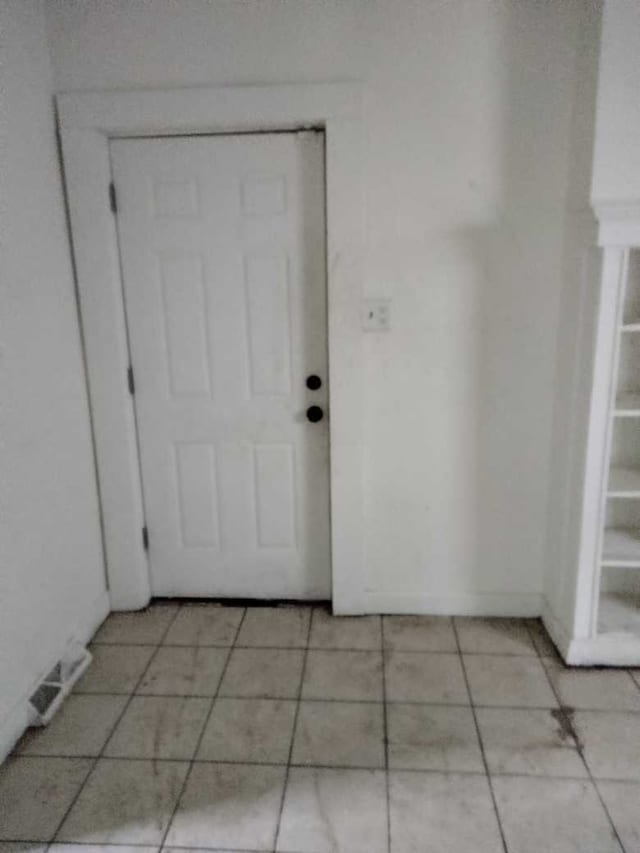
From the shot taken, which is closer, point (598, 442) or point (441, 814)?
point (441, 814)

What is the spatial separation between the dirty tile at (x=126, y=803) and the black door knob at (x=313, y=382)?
146cm

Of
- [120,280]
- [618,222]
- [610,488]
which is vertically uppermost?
[618,222]

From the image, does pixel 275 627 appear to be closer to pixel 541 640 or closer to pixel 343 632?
pixel 343 632

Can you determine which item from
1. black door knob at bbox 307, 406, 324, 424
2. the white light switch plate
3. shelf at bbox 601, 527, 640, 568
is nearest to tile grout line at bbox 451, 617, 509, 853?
shelf at bbox 601, 527, 640, 568

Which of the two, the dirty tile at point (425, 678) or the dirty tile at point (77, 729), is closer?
the dirty tile at point (77, 729)

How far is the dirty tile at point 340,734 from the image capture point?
1.93 metres

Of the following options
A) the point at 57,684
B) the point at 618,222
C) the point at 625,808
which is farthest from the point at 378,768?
the point at 618,222

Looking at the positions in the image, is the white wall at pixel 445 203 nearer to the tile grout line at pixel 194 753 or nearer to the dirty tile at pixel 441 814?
the tile grout line at pixel 194 753

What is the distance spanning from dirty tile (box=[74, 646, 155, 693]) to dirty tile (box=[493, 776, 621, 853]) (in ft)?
4.46

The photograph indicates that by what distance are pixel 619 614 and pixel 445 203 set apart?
1.76m

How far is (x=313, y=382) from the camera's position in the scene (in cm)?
259

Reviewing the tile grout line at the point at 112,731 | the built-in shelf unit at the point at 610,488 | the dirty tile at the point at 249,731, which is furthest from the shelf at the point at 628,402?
the tile grout line at the point at 112,731

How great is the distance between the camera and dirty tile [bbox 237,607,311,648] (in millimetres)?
2545

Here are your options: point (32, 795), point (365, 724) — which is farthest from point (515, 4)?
point (32, 795)
